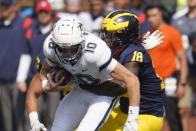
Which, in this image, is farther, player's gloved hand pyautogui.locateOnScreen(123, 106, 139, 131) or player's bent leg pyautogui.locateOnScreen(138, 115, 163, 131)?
player's bent leg pyautogui.locateOnScreen(138, 115, 163, 131)

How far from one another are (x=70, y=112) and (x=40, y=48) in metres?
2.67

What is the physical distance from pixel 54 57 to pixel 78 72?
252 mm

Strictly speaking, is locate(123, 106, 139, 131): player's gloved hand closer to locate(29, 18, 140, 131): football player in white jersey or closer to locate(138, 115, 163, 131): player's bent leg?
locate(29, 18, 140, 131): football player in white jersey

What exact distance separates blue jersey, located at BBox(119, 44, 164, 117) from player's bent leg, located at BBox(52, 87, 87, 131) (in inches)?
20.3

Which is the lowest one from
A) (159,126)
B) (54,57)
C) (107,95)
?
(159,126)

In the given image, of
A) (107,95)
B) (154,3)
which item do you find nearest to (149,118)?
(107,95)

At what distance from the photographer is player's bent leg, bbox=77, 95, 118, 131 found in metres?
4.79

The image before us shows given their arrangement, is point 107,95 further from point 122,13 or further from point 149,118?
point 122,13

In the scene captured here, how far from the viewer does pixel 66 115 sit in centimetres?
495

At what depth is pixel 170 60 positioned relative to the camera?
295 inches

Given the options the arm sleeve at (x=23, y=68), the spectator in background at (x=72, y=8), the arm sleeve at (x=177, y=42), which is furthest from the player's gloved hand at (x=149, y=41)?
the spectator in background at (x=72, y=8)

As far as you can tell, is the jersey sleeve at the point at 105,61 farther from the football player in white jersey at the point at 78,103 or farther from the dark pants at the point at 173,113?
the dark pants at the point at 173,113

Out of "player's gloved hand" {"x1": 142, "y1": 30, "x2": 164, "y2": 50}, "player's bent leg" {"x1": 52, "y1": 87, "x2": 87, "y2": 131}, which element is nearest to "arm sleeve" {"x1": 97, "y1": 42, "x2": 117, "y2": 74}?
"player's bent leg" {"x1": 52, "y1": 87, "x2": 87, "y2": 131}

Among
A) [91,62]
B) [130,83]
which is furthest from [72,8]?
[130,83]
